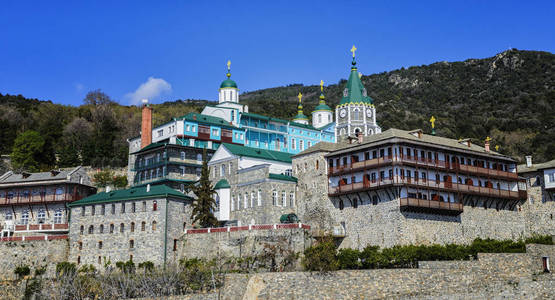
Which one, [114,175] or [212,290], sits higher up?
[114,175]

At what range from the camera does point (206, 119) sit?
242 ft

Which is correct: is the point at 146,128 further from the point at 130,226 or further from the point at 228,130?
the point at 130,226

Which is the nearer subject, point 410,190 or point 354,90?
point 410,190

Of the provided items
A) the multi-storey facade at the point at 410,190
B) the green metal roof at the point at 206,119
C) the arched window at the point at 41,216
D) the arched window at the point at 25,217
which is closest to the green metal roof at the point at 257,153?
the multi-storey facade at the point at 410,190

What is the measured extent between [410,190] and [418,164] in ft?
7.78

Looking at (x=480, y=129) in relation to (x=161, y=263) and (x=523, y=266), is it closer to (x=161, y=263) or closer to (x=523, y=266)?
(x=523, y=266)

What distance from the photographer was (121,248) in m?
54.2

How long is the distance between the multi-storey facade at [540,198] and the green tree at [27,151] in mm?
56747

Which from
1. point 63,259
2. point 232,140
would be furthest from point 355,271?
point 232,140

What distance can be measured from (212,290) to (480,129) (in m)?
72.3

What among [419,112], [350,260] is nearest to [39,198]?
[350,260]

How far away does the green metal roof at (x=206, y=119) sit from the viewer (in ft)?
235

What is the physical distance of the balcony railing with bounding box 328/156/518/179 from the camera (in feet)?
163

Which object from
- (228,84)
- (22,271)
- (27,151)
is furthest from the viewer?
(228,84)
